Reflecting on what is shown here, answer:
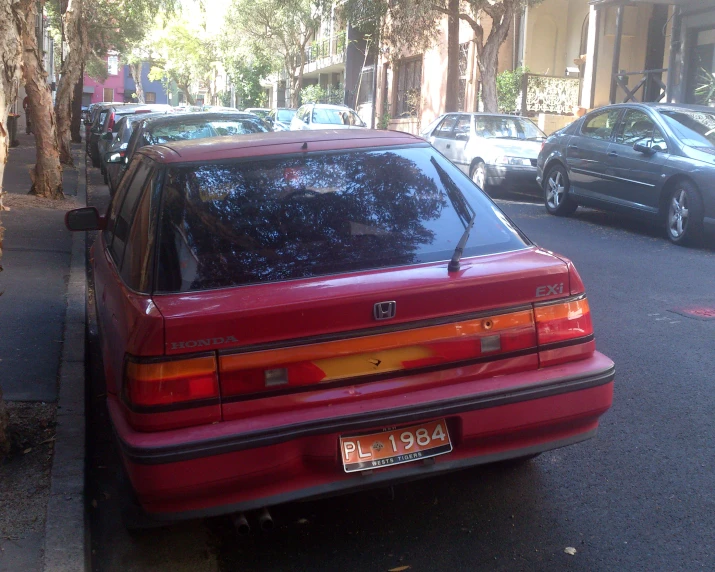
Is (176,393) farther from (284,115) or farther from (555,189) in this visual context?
(284,115)

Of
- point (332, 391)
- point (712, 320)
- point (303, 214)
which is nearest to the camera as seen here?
point (332, 391)

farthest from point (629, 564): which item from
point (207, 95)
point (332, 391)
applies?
point (207, 95)

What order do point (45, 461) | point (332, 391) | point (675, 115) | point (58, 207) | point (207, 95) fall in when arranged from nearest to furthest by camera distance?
1. point (332, 391)
2. point (45, 461)
3. point (675, 115)
4. point (58, 207)
5. point (207, 95)

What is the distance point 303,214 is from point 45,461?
1863 mm

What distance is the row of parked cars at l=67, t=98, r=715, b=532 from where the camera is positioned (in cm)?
310

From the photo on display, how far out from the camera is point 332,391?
321 cm

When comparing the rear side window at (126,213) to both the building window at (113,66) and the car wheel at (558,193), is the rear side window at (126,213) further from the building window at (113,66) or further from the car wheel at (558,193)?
the building window at (113,66)

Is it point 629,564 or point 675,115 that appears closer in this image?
point 629,564

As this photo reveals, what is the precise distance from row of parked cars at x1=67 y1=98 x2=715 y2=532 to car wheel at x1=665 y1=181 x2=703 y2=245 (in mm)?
6714

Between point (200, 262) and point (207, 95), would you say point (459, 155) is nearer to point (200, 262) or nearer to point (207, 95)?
point (200, 262)

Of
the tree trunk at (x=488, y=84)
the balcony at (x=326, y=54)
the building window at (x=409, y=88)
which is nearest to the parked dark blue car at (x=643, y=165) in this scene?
the tree trunk at (x=488, y=84)

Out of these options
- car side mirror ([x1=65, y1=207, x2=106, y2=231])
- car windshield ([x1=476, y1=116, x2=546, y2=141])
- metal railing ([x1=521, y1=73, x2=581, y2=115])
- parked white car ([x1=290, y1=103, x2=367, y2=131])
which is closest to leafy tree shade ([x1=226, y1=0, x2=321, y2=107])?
parked white car ([x1=290, y1=103, x2=367, y2=131])

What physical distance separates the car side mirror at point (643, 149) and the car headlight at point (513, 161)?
4.36 metres

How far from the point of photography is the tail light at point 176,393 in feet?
10.1
